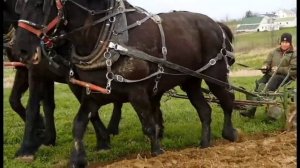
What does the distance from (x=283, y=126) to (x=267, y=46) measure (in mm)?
34104

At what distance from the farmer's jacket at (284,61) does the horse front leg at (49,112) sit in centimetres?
355

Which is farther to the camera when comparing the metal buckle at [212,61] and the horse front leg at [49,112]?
the horse front leg at [49,112]

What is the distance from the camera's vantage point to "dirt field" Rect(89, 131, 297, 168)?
486cm

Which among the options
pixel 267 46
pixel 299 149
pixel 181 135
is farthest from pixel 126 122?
pixel 267 46

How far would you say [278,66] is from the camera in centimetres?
809

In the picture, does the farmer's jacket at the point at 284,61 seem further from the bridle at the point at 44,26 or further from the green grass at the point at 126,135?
the bridle at the point at 44,26

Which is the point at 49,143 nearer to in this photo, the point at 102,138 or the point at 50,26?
the point at 102,138

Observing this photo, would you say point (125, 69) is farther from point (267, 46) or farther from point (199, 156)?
point (267, 46)

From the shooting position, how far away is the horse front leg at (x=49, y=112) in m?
7.06

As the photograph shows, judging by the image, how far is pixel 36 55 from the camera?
520cm

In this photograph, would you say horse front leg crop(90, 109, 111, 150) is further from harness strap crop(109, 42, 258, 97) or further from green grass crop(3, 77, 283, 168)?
harness strap crop(109, 42, 258, 97)

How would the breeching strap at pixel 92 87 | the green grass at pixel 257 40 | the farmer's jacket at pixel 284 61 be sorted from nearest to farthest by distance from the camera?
the breeching strap at pixel 92 87
the farmer's jacket at pixel 284 61
the green grass at pixel 257 40

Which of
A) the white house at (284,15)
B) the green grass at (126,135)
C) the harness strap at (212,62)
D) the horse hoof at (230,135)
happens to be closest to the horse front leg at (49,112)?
the green grass at (126,135)

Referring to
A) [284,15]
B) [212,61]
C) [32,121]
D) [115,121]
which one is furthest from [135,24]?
[284,15]
